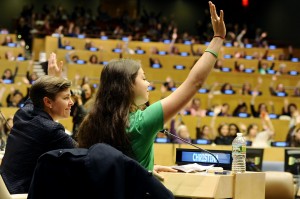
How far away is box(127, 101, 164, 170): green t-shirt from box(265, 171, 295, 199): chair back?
3.23 metres

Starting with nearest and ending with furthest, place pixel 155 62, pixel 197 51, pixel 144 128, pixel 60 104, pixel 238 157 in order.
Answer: pixel 144 128
pixel 60 104
pixel 238 157
pixel 155 62
pixel 197 51

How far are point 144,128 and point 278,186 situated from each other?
3399 mm

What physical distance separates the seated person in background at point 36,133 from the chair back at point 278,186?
105 inches

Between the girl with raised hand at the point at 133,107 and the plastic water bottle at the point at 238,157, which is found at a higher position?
the girl with raised hand at the point at 133,107

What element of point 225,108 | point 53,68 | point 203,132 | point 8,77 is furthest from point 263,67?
point 53,68

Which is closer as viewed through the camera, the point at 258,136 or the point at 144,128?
the point at 144,128

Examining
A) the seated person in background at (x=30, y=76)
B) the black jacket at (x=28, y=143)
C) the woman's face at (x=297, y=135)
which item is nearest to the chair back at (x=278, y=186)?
the black jacket at (x=28, y=143)

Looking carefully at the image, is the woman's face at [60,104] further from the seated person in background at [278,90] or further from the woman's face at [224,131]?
the seated person in background at [278,90]

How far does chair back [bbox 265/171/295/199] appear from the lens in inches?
221

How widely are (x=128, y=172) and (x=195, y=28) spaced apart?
972 inches

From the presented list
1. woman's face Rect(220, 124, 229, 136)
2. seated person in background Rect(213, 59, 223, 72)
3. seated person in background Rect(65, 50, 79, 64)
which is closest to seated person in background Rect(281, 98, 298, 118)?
seated person in background Rect(213, 59, 223, 72)

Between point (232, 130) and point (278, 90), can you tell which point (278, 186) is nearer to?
point (232, 130)

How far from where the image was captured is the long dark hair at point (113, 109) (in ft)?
8.27

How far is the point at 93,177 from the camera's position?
Result: 6.77 feet
